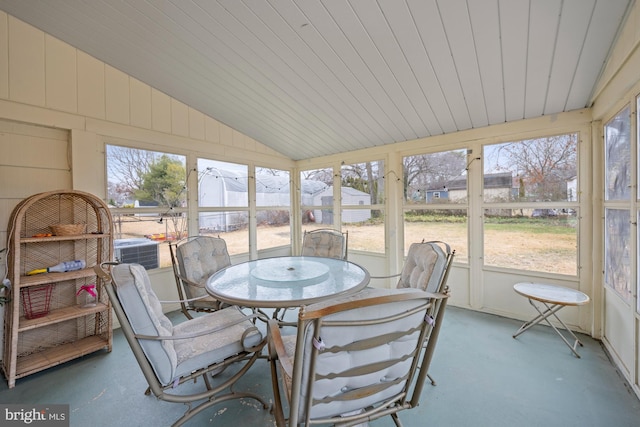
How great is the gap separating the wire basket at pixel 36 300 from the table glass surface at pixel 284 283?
165 centimetres

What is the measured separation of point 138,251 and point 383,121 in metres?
3.43

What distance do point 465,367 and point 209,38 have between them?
3.51 m

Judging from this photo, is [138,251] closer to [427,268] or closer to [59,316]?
[59,316]

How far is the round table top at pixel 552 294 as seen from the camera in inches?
87.2

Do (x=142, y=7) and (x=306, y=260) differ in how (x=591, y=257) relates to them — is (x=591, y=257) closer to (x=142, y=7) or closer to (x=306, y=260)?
(x=306, y=260)

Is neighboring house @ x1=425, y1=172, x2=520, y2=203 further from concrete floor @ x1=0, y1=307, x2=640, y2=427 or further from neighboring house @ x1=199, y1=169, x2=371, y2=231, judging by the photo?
concrete floor @ x1=0, y1=307, x2=640, y2=427

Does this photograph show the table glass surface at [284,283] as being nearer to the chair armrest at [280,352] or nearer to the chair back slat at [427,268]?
the chair armrest at [280,352]

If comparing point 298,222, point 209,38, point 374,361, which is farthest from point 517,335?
point 209,38

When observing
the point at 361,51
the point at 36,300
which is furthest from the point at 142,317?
the point at 361,51

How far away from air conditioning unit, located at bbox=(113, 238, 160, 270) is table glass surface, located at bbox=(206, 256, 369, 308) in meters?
1.45

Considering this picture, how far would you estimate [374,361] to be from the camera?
101 cm

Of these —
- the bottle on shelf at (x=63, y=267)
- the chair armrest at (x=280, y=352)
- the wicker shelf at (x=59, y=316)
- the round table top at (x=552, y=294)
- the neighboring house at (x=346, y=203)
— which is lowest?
the wicker shelf at (x=59, y=316)

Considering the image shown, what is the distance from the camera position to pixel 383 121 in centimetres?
323

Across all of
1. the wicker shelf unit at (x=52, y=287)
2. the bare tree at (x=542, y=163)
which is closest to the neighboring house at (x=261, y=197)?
the wicker shelf unit at (x=52, y=287)
